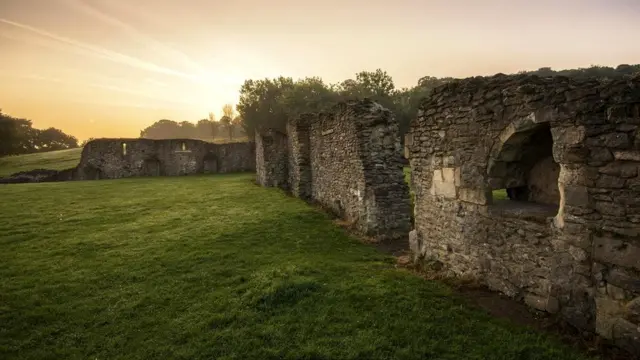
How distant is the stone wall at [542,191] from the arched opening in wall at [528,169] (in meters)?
0.02

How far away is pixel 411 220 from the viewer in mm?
11734

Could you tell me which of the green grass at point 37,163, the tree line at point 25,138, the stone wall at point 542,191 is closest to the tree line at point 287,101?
the tree line at point 25,138

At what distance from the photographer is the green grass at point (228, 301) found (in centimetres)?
491

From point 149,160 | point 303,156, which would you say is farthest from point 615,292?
point 149,160

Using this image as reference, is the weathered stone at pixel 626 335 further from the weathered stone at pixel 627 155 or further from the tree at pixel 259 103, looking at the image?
the tree at pixel 259 103

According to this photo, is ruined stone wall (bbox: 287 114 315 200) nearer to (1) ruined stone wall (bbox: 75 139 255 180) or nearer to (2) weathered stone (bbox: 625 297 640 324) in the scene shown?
(2) weathered stone (bbox: 625 297 640 324)

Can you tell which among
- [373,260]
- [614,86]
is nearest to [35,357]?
[373,260]

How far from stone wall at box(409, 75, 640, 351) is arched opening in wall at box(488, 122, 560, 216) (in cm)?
2

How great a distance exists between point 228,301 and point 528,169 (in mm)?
6155

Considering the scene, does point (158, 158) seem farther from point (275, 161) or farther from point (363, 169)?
point (363, 169)

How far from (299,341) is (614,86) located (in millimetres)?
5333

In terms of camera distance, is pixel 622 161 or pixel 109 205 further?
pixel 109 205

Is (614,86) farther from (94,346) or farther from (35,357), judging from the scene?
(35,357)

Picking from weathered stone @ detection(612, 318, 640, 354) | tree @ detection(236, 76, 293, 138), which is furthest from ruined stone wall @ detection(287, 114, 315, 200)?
tree @ detection(236, 76, 293, 138)
